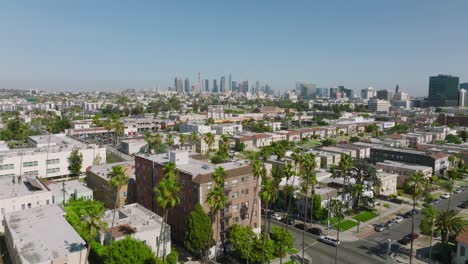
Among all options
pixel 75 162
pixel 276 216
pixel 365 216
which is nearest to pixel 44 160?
pixel 75 162

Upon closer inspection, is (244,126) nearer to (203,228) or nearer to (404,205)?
(404,205)

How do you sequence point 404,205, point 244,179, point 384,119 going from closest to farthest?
point 244,179 < point 404,205 < point 384,119

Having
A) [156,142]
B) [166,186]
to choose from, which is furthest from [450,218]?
[156,142]

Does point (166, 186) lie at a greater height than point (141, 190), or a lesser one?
greater

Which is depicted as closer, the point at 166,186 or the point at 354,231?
the point at 166,186

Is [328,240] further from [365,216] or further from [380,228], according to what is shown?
[365,216]

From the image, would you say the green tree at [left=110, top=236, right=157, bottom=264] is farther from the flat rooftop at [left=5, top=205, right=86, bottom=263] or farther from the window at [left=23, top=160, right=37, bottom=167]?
the window at [left=23, top=160, right=37, bottom=167]

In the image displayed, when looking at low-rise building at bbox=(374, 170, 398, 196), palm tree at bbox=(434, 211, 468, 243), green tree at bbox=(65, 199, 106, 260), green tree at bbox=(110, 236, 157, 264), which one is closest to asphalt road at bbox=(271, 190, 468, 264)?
palm tree at bbox=(434, 211, 468, 243)
